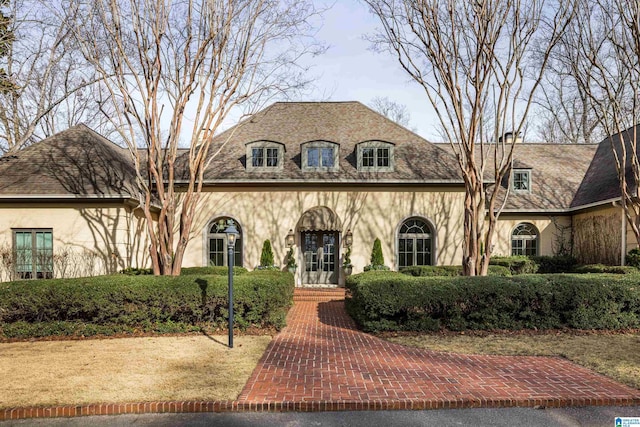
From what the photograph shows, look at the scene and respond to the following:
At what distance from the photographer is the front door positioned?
17.7 meters

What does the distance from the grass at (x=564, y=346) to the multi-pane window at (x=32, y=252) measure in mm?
12780

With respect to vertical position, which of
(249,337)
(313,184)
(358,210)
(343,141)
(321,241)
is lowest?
(249,337)

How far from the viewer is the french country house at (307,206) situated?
567 inches

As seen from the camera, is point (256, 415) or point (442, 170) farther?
point (442, 170)

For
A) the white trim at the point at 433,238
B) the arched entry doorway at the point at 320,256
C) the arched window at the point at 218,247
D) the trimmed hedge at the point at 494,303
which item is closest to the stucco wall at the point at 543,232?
the white trim at the point at 433,238

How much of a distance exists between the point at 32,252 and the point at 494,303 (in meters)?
15.6

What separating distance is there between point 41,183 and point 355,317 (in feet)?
40.3

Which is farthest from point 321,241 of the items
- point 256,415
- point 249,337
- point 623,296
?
point 256,415

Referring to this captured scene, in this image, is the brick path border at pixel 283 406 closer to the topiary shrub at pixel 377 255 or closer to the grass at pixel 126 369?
the grass at pixel 126 369

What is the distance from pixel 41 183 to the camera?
1434cm

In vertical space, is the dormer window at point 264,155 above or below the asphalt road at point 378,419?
above

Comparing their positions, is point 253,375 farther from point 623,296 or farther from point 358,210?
point 358,210

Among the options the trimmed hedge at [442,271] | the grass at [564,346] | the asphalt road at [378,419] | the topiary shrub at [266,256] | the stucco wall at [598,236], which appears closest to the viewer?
the asphalt road at [378,419]

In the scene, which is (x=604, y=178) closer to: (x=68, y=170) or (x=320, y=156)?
(x=320, y=156)
